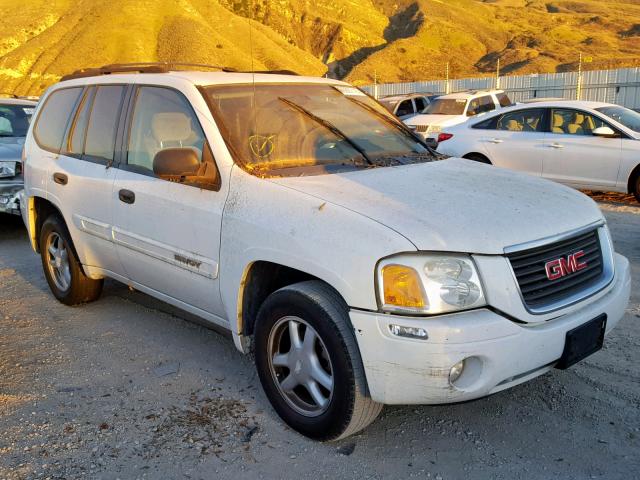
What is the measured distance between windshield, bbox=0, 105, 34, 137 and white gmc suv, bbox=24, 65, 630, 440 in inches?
200

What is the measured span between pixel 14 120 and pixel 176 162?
23.1ft

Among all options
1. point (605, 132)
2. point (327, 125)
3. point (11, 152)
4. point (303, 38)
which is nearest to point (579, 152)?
point (605, 132)

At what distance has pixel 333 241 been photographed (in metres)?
2.95

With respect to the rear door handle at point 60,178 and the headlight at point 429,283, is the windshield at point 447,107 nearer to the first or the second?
the rear door handle at point 60,178

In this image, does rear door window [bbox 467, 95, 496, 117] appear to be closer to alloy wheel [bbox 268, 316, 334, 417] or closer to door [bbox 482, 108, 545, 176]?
door [bbox 482, 108, 545, 176]

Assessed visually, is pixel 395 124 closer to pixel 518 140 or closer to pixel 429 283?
pixel 429 283

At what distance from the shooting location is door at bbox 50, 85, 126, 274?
14.9 ft

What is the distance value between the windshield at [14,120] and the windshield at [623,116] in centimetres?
856

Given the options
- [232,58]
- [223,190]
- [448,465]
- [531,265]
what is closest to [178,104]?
[223,190]

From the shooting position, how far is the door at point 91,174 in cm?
455

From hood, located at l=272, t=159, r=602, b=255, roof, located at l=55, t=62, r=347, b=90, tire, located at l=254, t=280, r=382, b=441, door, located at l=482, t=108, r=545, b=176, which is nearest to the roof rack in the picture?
roof, located at l=55, t=62, r=347, b=90

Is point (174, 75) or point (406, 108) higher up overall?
point (174, 75)

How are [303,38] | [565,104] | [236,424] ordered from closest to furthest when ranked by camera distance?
[236,424] < [565,104] < [303,38]

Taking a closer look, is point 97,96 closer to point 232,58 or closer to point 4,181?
point 4,181
